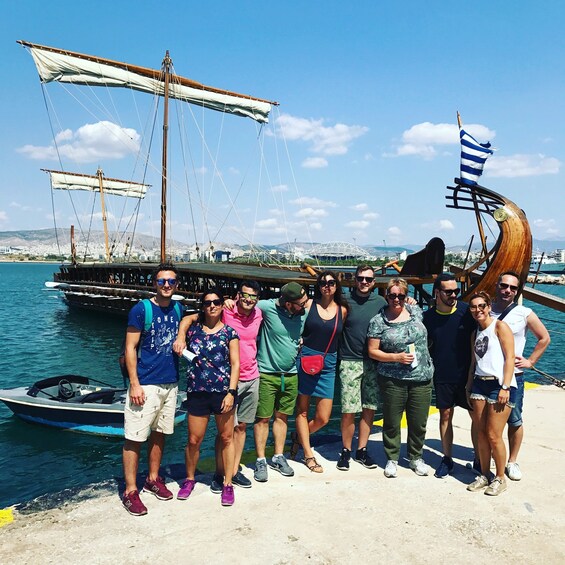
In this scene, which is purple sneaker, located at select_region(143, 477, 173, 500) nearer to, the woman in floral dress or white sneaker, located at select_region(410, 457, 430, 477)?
the woman in floral dress

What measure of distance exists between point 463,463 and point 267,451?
2.69 meters

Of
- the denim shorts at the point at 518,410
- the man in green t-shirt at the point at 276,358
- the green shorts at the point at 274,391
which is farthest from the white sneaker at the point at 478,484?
the green shorts at the point at 274,391

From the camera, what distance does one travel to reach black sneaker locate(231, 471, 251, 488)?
15.8 ft

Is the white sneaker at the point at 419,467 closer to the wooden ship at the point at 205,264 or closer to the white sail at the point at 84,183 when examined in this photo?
the wooden ship at the point at 205,264

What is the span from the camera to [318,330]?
506 centimetres

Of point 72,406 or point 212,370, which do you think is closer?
point 212,370

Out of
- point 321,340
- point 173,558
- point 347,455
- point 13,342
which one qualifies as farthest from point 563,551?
point 13,342

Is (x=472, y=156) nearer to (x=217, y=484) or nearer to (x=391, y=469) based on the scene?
(x=391, y=469)

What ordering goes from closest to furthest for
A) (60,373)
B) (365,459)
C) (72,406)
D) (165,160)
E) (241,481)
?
(241,481) < (365,459) < (72,406) < (60,373) < (165,160)

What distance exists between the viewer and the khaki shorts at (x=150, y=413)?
4.38 m

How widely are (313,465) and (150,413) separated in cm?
200

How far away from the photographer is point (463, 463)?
555 cm

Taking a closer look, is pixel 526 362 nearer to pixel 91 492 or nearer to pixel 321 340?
pixel 321 340

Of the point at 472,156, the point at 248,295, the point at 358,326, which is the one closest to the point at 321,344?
the point at 358,326
